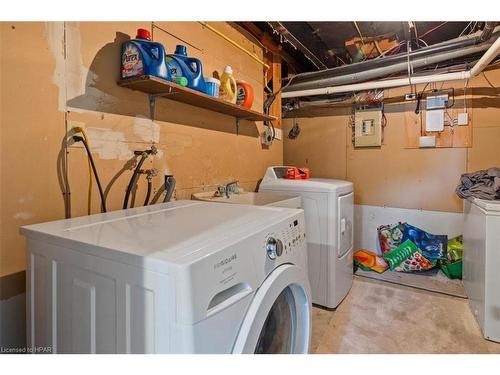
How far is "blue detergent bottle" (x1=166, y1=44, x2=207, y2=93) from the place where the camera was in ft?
5.06

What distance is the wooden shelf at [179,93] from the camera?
1.36 meters

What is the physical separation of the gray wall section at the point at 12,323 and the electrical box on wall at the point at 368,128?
324cm

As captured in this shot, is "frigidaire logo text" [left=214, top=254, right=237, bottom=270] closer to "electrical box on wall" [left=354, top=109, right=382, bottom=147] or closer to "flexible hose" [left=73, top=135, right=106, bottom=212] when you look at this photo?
"flexible hose" [left=73, top=135, right=106, bottom=212]

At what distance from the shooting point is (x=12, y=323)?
106 centimetres

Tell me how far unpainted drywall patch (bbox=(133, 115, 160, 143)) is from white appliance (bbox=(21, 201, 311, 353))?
24.0 inches

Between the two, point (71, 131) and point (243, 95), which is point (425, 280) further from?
point (71, 131)

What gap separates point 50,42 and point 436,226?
3535mm

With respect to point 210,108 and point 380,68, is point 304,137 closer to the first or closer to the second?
point 380,68

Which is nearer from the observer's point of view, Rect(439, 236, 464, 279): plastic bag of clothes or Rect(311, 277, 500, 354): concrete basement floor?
Rect(311, 277, 500, 354): concrete basement floor

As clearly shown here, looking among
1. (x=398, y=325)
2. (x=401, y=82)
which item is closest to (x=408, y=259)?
(x=398, y=325)

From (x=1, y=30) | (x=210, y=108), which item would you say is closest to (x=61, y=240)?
(x=1, y=30)

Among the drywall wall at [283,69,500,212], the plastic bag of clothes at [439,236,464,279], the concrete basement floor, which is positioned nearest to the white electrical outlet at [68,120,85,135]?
the concrete basement floor

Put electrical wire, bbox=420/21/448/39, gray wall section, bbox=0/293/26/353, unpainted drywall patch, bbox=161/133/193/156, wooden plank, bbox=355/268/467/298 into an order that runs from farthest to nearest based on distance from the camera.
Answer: wooden plank, bbox=355/268/467/298
electrical wire, bbox=420/21/448/39
unpainted drywall patch, bbox=161/133/193/156
gray wall section, bbox=0/293/26/353

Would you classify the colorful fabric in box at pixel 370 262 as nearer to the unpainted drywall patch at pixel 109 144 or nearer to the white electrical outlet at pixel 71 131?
the unpainted drywall patch at pixel 109 144
